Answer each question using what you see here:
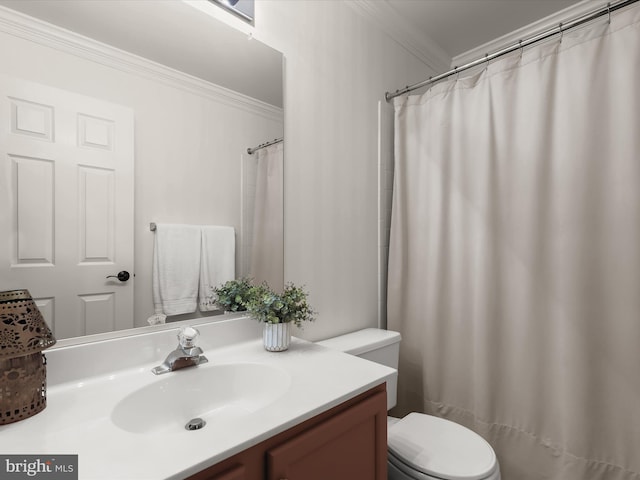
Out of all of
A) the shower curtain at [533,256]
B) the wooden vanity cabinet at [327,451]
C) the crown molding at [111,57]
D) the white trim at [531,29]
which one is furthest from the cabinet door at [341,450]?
the white trim at [531,29]

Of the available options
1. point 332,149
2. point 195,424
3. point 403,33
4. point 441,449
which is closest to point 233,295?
point 195,424

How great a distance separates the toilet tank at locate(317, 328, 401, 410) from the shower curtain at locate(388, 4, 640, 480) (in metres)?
0.19

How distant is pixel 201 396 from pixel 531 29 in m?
2.45

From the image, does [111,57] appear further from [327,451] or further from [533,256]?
[533,256]

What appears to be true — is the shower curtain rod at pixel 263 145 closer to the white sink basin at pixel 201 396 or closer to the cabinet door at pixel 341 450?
the white sink basin at pixel 201 396

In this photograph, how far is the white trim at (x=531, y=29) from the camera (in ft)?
5.67

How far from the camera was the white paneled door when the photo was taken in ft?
2.75

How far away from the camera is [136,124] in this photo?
1022 mm

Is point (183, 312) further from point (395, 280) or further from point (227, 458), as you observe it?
point (395, 280)

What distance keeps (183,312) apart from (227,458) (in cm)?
59

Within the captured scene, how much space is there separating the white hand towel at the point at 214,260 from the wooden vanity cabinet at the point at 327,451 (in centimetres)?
59

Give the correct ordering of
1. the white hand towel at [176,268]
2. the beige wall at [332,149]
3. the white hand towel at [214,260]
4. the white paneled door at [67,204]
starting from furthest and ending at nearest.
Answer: the beige wall at [332,149] → the white hand towel at [214,260] → the white hand towel at [176,268] → the white paneled door at [67,204]

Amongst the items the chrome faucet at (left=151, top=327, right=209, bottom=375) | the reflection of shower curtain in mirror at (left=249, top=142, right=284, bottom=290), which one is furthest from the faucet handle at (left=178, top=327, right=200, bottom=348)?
the reflection of shower curtain in mirror at (left=249, top=142, right=284, bottom=290)

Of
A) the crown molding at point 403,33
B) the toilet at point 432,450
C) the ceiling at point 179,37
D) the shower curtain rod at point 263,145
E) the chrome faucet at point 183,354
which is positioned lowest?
the toilet at point 432,450
